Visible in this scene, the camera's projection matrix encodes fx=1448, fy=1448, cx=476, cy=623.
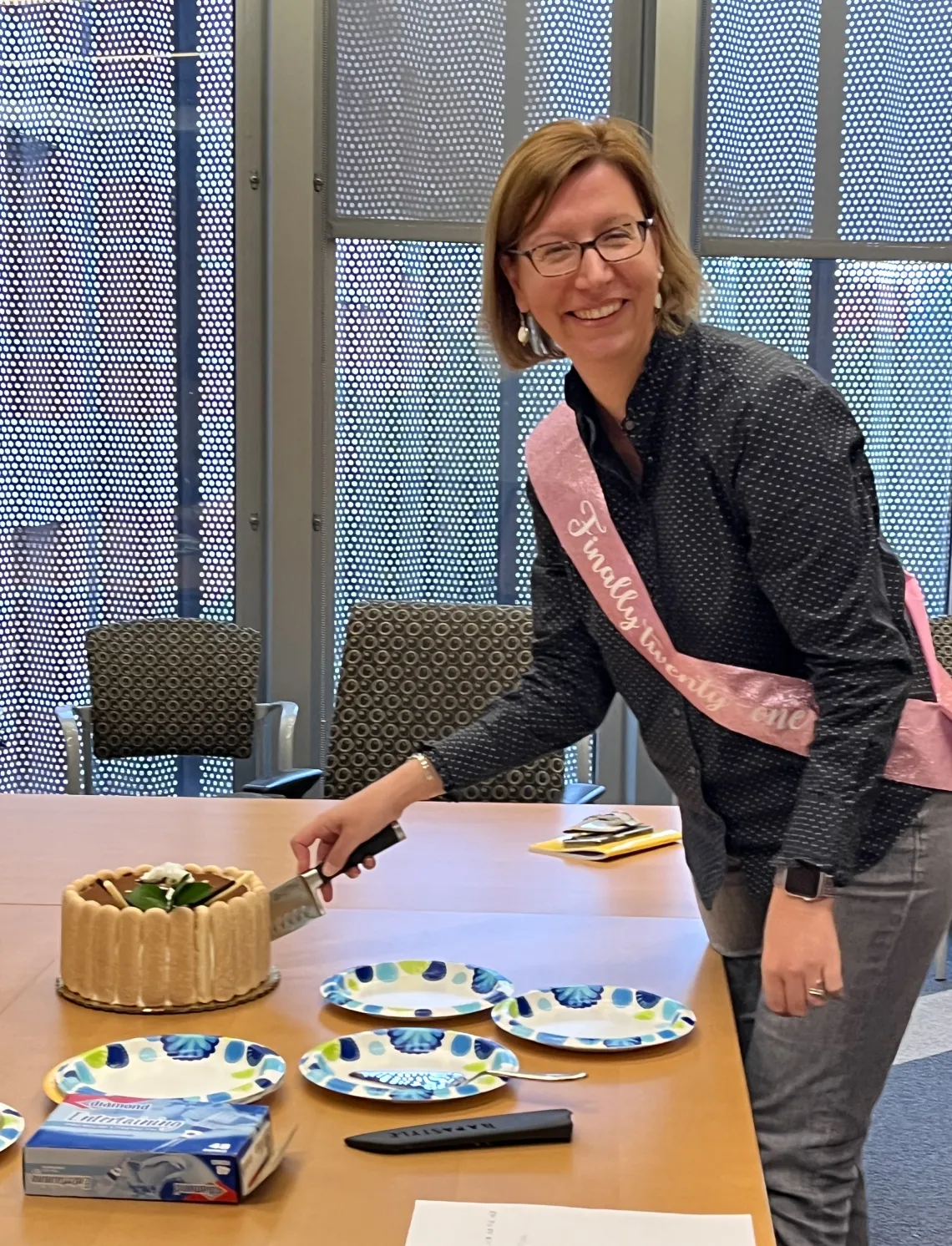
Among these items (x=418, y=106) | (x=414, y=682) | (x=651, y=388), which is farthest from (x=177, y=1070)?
(x=418, y=106)

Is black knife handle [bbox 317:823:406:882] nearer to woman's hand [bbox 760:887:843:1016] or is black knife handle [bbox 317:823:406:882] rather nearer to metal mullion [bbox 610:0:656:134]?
woman's hand [bbox 760:887:843:1016]

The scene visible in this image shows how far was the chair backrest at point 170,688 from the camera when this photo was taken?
3.50m

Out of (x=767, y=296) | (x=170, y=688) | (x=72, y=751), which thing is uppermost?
(x=767, y=296)

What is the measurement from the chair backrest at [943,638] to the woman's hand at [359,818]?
1835 millimetres

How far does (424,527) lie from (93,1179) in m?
3.03

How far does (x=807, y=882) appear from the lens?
135 cm

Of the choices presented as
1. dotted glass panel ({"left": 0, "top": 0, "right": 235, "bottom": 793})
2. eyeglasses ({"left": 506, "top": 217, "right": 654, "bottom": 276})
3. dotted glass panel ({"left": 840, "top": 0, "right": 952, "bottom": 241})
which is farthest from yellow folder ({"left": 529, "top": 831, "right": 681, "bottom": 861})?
dotted glass panel ({"left": 840, "top": 0, "right": 952, "bottom": 241})

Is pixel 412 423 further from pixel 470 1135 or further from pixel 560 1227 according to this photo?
pixel 560 1227

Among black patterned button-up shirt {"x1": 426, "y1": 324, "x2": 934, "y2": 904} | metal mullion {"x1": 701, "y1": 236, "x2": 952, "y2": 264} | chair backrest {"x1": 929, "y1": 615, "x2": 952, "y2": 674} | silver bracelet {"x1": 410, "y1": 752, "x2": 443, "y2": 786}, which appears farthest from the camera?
metal mullion {"x1": 701, "y1": 236, "x2": 952, "y2": 264}

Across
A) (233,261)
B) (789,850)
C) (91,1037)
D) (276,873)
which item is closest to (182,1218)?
(91,1037)

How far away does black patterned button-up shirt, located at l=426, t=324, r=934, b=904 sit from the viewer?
138 cm

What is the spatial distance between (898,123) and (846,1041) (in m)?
3.00

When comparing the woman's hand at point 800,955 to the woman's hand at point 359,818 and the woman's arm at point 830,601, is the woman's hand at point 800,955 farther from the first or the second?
the woman's hand at point 359,818

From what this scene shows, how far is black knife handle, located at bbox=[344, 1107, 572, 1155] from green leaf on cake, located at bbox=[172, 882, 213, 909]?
0.40 meters
